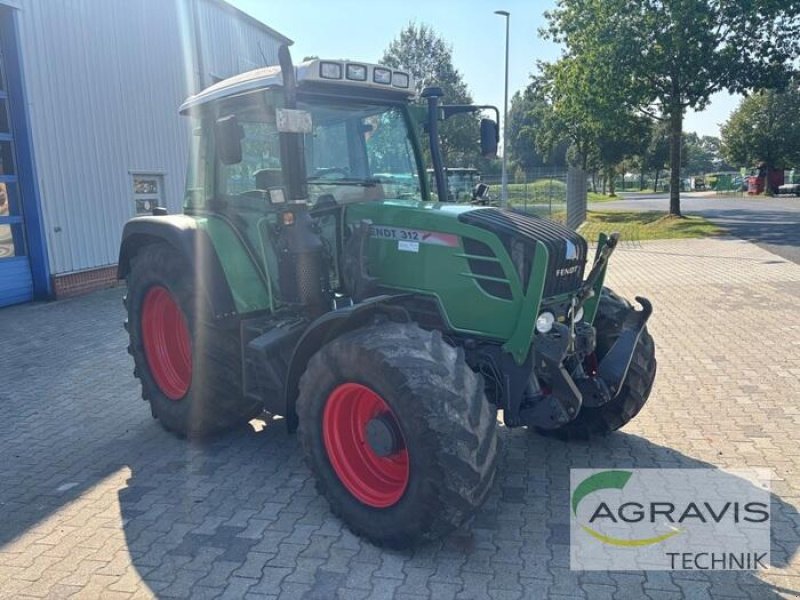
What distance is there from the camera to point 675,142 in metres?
21.8

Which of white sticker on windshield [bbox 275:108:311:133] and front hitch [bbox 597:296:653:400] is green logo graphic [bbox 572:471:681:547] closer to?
front hitch [bbox 597:296:653:400]

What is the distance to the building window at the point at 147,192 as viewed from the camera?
12.8 m

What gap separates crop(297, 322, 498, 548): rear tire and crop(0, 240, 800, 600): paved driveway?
0.25 meters


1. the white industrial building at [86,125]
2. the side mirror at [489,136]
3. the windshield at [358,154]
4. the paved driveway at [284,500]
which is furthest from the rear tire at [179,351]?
the white industrial building at [86,125]

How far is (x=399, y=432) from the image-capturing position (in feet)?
Answer: 10.8

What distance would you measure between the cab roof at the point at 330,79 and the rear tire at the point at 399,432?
1.58m

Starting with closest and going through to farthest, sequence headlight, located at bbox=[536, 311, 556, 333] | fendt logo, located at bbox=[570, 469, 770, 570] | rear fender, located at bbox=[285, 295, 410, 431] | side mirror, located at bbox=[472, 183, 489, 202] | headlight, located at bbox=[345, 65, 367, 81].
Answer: fendt logo, located at bbox=[570, 469, 770, 570], rear fender, located at bbox=[285, 295, 410, 431], headlight, located at bbox=[536, 311, 556, 333], headlight, located at bbox=[345, 65, 367, 81], side mirror, located at bbox=[472, 183, 489, 202]

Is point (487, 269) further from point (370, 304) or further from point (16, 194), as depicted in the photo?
point (16, 194)

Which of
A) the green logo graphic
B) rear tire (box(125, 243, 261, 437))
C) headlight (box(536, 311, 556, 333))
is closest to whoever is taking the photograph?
the green logo graphic

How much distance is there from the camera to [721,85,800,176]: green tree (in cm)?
4303

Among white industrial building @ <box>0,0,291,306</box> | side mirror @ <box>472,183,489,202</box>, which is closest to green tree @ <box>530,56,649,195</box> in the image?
white industrial building @ <box>0,0,291,306</box>

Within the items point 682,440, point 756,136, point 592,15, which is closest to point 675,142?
point 592,15

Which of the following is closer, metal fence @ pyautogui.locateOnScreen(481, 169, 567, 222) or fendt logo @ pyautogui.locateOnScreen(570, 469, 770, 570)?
fendt logo @ pyautogui.locateOnScreen(570, 469, 770, 570)

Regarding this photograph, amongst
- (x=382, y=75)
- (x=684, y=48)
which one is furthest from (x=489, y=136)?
(x=684, y=48)
